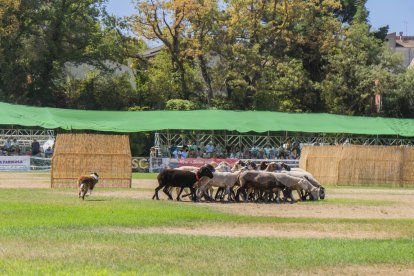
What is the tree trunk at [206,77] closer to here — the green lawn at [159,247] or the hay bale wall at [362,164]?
the hay bale wall at [362,164]

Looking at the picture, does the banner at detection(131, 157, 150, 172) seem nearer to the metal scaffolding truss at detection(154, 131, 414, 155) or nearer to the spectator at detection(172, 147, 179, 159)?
the spectator at detection(172, 147, 179, 159)

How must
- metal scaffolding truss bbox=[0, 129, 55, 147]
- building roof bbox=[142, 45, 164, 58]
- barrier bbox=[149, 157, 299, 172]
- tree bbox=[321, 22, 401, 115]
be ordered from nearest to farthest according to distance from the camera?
barrier bbox=[149, 157, 299, 172] < metal scaffolding truss bbox=[0, 129, 55, 147] < tree bbox=[321, 22, 401, 115] < building roof bbox=[142, 45, 164, 58]

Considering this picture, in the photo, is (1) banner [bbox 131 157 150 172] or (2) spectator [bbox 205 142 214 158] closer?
(1) banner [bbox 131 157 150 172]

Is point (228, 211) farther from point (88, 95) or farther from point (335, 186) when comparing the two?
point (88, 95)

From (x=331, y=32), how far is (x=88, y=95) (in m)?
22.3

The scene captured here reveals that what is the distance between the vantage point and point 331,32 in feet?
243

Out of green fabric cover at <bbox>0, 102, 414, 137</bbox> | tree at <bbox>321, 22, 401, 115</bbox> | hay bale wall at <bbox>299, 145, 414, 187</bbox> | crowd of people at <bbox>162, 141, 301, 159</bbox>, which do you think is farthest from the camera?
tree at <bbox>321, 22, 401, 115</bbox>

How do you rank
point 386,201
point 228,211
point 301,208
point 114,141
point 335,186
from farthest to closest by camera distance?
point 335,186 → point 114,141 → point 386,201 → point 301,208 → point 228,211

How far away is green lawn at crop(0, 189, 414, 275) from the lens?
12.9 m

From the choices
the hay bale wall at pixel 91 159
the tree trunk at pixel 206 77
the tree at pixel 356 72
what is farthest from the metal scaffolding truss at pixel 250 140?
the hay bale wall at pixel 91 159

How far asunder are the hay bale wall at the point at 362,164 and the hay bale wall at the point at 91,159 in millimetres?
12550

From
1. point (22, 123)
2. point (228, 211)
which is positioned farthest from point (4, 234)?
point (22, 123)

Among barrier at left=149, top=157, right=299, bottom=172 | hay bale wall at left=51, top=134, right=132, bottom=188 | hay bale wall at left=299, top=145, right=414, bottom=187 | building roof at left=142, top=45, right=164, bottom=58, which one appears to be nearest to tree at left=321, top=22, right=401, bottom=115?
building roof at left=142, top=45, right=164, bottom=58

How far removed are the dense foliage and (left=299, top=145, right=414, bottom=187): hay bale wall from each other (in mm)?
23714
